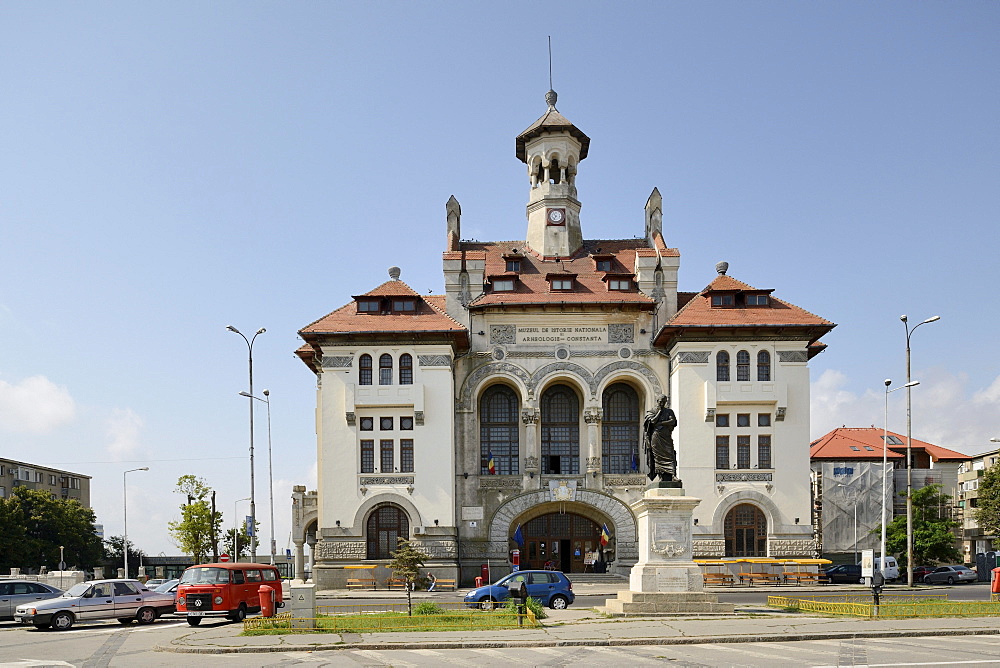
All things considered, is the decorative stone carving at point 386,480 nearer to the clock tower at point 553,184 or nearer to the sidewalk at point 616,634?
the clock tower at point 553,184

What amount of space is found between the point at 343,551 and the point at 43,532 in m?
49.2

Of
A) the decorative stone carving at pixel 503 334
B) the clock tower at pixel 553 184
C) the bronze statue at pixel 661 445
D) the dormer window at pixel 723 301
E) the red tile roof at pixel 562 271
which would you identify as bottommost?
the bronze statue at pixel 661 445

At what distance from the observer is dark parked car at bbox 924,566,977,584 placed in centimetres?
5334

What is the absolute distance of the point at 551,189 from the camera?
5844 centimetres

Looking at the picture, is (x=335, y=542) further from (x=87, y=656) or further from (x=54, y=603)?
(x=87, y=656)

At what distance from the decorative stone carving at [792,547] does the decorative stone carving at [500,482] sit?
13.0m

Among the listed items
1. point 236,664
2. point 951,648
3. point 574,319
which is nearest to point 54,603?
point 236,664

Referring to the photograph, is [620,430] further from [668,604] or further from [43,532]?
[43,532]

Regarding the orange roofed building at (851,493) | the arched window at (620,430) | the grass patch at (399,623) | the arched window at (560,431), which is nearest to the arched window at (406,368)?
the arched window at (560,431)

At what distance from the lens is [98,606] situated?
100.0 feet

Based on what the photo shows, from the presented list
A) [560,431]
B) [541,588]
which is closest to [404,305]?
[560,431]

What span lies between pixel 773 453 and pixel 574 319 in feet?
39.7

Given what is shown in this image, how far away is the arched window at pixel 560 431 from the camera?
172ft

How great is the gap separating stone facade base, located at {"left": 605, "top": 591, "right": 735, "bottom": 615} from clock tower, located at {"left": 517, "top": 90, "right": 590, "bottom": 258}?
3103 centimetres
